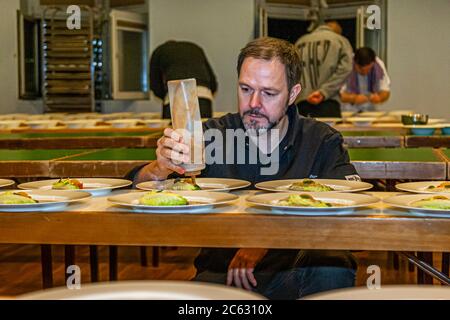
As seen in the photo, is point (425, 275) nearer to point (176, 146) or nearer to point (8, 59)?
point (176, 146)

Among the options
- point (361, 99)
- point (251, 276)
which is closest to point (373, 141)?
point (251, 276)

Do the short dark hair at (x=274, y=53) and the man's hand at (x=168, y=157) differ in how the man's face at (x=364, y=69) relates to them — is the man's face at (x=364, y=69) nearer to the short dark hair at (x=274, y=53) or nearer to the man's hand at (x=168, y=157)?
the short dark hair at (x=274, y=53)

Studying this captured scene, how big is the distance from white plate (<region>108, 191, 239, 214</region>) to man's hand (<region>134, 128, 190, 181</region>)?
0.09 m

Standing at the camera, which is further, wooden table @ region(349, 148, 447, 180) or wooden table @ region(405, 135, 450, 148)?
wooden table @ region(405, 135, 450, 148)

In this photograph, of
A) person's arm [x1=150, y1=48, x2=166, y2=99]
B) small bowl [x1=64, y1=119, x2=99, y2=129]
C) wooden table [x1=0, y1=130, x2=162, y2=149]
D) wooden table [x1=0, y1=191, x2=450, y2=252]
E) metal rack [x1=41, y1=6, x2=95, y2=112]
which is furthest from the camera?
metal rack [x1=41, y1=6, x2=95, y2=112]

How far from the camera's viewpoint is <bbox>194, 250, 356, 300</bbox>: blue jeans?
2385mm

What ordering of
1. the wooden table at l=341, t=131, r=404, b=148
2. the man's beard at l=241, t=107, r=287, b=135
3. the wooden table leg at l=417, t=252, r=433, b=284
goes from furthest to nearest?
the wooden table at l=341, t=131, r=404, b=148
the wooden table leg at l=417, t=252, r=433, b=284
the man's beard at l=241, t=107, r=287, b=135

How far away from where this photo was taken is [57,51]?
30.2ft

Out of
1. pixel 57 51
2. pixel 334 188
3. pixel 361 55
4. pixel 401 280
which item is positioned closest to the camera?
pixel 334 188

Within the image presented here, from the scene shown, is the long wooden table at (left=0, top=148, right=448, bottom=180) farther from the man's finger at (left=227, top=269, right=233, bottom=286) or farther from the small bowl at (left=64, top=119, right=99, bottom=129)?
the small bowl at (left=64, top=119, right=99, bottom=129)

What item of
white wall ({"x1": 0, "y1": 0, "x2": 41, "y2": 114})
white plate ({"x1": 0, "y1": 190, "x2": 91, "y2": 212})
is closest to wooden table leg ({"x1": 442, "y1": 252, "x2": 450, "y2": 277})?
white plate ({"x1": 0, "y1": 190, "x2": 91, "y2": 212})
